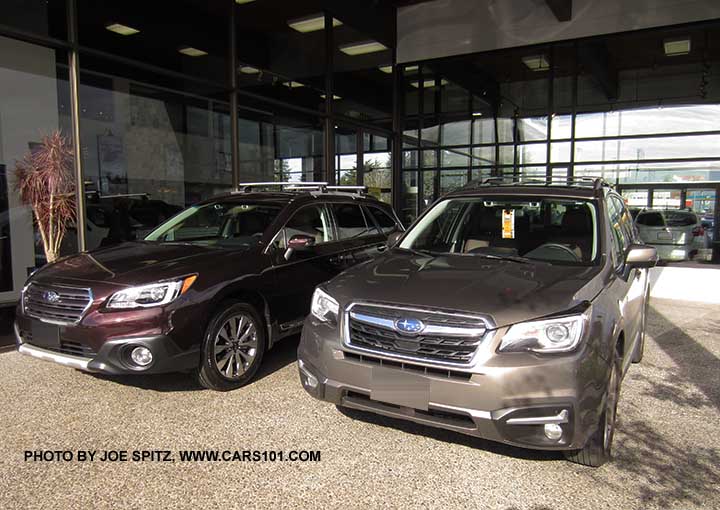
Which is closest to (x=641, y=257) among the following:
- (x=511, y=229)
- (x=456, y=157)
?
(x=511, y=229)

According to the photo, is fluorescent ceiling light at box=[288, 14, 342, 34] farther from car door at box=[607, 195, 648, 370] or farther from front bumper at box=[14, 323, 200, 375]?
front bumper at box=[14, 323, 200, 375]

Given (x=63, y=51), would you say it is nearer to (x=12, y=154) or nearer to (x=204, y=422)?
(x=12, y=154)

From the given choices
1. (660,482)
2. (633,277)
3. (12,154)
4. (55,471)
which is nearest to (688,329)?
(633,277)

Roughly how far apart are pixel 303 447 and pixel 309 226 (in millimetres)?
2493

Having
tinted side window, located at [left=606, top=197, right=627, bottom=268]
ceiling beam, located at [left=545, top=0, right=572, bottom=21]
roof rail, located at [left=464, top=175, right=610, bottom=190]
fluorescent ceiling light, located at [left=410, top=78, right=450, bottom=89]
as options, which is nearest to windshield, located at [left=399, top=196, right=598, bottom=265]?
tinted side window, located at [left=606, top=197, right=627, bottom=268]

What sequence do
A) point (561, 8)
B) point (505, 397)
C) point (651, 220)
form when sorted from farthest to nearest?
1. point (651, 220)
2. point (561, 8)
3. point (505, 397)

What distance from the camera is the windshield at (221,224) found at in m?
4.92

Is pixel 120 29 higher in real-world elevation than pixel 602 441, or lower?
higher

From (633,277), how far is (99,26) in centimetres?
709

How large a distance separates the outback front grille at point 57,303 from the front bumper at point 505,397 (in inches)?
90.9

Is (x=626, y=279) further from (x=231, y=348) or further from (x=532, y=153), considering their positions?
(x=532, y=153)

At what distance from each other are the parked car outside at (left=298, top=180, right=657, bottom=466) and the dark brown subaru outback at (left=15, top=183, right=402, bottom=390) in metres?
1.02

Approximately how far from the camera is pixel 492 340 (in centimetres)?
274

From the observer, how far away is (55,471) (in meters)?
3.03
